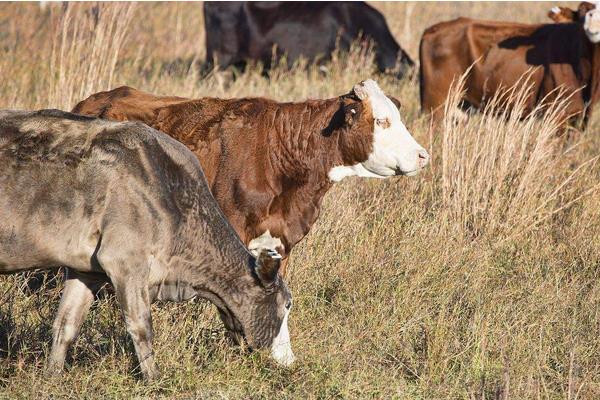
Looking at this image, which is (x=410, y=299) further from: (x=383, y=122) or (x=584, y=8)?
(x=584, y=8)

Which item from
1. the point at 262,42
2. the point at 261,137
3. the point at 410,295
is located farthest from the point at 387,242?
the point at 262,42

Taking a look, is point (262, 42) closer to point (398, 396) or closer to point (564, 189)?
point (564, 189)

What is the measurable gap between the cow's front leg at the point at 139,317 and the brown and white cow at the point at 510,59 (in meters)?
6.58

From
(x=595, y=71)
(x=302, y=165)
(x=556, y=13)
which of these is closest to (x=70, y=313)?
(x=302, y=165)

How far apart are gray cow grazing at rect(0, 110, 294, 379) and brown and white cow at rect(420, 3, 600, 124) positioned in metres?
6.14

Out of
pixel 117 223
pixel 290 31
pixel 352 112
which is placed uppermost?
pixel 352 112

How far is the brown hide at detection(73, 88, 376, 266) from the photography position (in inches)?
256

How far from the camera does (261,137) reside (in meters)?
6.65

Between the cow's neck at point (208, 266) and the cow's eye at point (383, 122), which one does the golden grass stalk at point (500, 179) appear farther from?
the cow's neck at point (208, 266)

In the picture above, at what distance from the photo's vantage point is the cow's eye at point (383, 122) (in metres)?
6.51

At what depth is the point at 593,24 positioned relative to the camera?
34.7ft

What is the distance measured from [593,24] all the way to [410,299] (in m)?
5.13

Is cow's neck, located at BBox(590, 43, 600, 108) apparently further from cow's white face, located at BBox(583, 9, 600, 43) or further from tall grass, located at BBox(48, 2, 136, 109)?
tall grass, located at BBox(48, 2, 136, 109)

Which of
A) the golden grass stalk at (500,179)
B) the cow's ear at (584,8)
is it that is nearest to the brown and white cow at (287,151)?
the golden grass stalk at (500,179)
